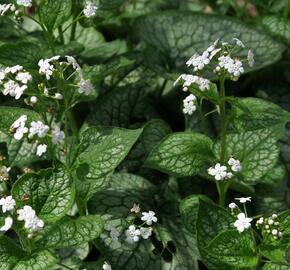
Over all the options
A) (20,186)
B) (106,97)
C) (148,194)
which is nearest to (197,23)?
(106,97)

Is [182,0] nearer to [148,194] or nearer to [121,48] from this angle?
[121,48]

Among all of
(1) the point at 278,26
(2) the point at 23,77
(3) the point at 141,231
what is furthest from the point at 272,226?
(1) the point at 278,26

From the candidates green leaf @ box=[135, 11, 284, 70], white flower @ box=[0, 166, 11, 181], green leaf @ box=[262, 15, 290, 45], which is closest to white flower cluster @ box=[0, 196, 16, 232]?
white flower @ box=[0, 166, 11, 181]

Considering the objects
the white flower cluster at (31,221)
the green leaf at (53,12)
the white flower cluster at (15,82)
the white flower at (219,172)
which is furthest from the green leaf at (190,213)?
the green leaf at (53,12)

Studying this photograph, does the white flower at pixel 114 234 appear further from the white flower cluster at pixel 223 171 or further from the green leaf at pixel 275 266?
the green leaf at pixel 275 266

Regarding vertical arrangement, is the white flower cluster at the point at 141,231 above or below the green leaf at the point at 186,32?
below

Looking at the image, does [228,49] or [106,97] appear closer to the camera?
[228,49]
